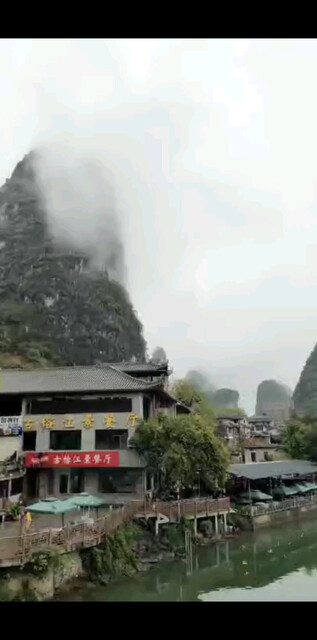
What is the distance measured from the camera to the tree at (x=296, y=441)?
50438 mm

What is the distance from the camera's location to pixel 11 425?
1093 inches

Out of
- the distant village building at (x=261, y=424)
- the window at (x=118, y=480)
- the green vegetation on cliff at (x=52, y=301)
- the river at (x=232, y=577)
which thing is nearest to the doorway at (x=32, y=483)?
the window at (x=118, y=480)

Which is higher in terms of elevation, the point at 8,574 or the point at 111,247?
the point at 111,247

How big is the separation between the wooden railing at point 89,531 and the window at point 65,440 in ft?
18.0

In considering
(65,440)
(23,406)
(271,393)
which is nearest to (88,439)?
(65,440)

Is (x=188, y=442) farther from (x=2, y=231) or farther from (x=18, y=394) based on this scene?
(x=2, y=231)

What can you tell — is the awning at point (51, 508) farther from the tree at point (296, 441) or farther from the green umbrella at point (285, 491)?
the tree at point (296, 441)

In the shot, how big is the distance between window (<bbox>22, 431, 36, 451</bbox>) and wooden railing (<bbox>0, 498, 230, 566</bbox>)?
24.6ft

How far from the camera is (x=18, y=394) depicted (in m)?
28.4

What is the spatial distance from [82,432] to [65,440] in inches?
47.3

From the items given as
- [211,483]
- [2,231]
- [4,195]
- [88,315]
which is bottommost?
[211,483]

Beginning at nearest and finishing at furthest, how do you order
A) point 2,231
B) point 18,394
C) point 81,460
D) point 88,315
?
point 81,460 < point 18,394 < point 88,315 < point 2,231
